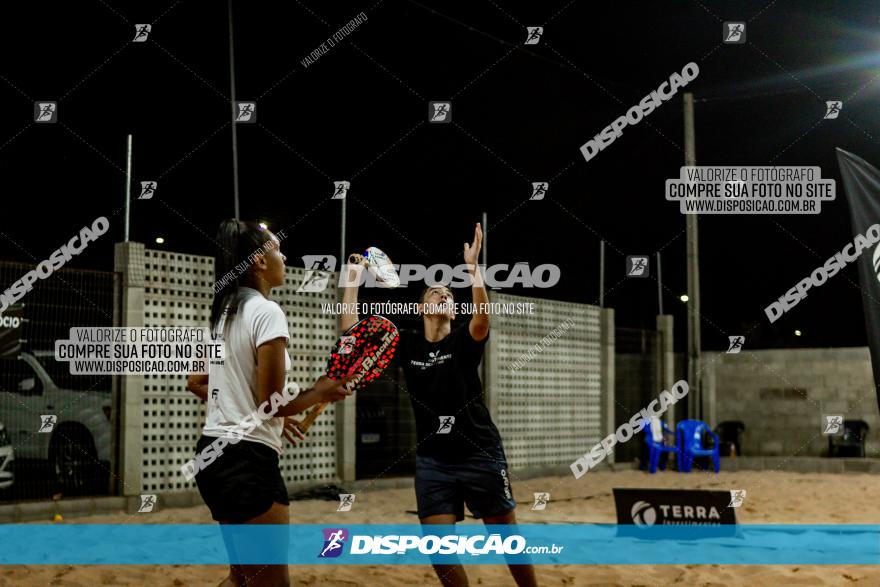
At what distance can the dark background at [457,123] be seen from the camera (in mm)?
11234

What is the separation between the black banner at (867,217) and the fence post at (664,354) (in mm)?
11041

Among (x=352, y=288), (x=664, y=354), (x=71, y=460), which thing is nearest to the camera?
(x=352, y=288)

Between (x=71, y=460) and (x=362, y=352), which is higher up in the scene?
(x=362, y=352)

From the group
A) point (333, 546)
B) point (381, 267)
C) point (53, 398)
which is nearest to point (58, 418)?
point (53, 398)

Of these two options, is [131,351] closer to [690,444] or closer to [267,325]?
[267,325]

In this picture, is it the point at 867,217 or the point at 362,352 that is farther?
the point at 867,217

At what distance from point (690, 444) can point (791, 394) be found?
340 cm

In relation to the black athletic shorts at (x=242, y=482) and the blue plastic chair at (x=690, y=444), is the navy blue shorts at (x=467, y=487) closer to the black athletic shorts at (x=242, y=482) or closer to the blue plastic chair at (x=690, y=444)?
the black athletic shorts at (x=242, y=482)

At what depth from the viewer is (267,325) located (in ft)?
9.01

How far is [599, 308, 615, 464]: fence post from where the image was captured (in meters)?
14.2

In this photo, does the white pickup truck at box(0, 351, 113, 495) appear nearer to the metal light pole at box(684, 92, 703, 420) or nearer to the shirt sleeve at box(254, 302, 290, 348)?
the shirt sleeve at box(254, 302, 290, 348)

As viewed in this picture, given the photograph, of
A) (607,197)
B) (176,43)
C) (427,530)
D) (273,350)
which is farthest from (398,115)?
(273,350)

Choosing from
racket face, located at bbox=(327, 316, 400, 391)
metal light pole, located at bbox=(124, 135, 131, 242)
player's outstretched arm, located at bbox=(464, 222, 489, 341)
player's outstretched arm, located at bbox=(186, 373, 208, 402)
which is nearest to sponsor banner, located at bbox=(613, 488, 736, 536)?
player's outstretched arm, located at bbox=(464, 222, 489, 341)

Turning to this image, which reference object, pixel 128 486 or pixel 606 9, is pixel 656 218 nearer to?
pixel 606 9
